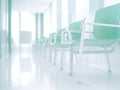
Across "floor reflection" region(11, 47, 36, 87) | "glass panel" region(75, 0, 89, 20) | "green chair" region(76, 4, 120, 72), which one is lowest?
"floor reflection" region(11, 47, 36, 87)

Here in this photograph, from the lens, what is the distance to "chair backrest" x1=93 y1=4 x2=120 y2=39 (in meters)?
1.98

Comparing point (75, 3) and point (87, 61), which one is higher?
point (75, 3)

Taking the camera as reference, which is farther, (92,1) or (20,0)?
(20,0)

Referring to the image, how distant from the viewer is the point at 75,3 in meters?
4.54

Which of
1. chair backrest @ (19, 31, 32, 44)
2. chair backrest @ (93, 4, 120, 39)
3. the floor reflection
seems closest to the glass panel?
chair backrest @ (93, 4, 120, 39)

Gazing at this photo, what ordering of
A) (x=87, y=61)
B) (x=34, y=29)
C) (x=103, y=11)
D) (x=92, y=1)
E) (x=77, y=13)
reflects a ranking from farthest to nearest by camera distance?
1. (x=34, y=29)
2. (x=77, y=13)
3. (x=87, y=61)
4. (x=92, y=1)
5. (x=103, y=11)

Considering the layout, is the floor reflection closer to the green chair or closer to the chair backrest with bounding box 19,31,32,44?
the green chair

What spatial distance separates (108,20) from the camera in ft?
6.95

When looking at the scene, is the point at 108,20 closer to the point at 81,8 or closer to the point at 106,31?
the point at 106,31

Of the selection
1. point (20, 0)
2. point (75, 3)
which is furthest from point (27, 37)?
point (75, 3)

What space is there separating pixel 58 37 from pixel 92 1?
97 cm

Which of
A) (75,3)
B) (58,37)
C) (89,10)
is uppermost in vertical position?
(75,3)

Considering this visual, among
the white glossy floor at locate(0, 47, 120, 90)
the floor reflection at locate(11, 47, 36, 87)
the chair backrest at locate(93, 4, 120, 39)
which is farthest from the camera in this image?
the chair backrest at locate(93, 4, 120, 39)

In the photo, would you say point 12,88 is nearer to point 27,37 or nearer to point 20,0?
point 27,37
